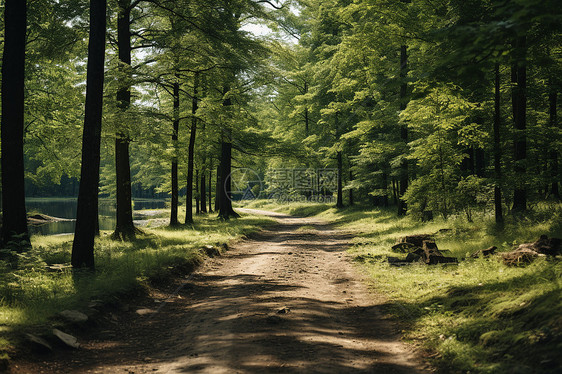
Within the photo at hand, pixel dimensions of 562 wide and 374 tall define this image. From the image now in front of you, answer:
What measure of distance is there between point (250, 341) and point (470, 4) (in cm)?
1126

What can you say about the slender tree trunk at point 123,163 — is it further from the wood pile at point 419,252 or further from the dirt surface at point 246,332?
the wood pile at point 419,252

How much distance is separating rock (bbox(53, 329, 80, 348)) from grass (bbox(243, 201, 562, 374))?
477 cm

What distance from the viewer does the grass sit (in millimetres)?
4152

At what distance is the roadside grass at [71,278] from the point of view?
5570 mm

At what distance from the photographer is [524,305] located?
504 centimetres

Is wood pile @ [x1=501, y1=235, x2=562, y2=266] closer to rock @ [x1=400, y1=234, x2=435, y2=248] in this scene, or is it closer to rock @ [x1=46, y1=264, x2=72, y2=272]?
rock @ [x1=400, y1=234, x2=435, y2=248]

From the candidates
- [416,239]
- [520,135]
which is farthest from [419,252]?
[520,135]

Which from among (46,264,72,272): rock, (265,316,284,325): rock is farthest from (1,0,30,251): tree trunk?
(265,316,284,325): rock

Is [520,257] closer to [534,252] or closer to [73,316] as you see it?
[534,252]

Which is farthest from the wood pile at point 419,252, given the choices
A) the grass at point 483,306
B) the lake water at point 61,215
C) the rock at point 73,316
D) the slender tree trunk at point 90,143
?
the lake water at point 61,215

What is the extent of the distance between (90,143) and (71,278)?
10.0 ft

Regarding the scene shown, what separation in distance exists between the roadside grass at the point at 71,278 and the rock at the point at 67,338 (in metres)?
0.29

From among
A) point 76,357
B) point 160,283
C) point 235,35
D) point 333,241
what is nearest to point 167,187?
point 333,241

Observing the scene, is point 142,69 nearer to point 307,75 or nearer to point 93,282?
point 93,282
